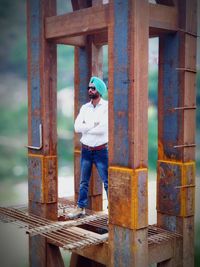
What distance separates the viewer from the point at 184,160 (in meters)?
6.31

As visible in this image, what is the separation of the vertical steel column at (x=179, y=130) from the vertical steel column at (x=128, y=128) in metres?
0.91

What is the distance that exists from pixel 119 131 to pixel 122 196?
0.80m

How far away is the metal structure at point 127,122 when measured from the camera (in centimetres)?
546

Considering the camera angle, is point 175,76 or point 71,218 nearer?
point 175,76

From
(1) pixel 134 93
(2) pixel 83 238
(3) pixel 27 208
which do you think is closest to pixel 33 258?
(3) pixel 27 208

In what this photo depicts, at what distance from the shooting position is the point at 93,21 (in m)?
5.88

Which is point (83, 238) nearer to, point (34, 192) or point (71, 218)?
point (71, 218)

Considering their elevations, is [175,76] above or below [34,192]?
above

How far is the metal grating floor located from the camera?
19.0 ft

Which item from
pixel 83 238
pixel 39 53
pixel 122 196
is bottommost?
pixel 83 238

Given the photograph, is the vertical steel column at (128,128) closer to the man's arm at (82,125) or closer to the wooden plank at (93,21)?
the wooden plank at (93,21)

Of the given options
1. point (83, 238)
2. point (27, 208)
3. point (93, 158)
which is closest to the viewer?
point (83, 238)

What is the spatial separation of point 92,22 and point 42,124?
1.72m

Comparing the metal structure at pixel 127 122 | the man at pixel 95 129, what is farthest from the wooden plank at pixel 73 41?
the man at pixel 95 129
